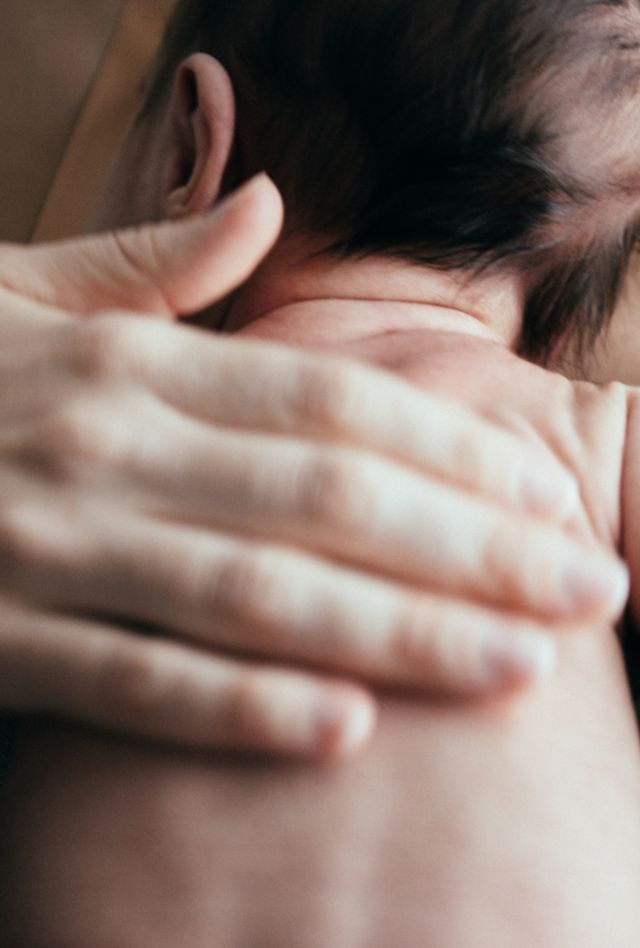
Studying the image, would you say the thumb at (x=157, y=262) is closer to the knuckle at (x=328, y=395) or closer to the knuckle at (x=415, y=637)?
the knuckle at (x=328, y=395)

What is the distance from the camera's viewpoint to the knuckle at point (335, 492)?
0.45m

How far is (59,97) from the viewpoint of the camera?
4.97 feet

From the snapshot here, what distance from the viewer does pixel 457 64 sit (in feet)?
2.53

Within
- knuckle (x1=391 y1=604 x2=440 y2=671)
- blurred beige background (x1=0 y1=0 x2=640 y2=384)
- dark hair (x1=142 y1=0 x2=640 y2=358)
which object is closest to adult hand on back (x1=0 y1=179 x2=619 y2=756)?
knuckle (x1=391 y1=604 x2=440 y2=671)

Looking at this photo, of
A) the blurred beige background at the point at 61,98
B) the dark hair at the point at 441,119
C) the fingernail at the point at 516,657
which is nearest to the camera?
the fingernail at the point at 516,657

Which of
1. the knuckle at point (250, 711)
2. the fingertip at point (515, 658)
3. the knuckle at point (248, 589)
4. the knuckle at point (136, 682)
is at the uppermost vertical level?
the fingertip at point (515, 658)

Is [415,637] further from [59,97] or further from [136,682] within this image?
[59,97]

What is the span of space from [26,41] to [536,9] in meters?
1.01

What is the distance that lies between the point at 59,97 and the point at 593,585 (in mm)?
1388

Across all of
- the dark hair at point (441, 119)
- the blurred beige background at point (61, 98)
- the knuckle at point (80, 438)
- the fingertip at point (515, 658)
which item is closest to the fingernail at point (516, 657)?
the fingertip at point (515, 658)

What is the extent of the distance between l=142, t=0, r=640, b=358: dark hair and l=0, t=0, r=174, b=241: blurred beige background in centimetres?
70

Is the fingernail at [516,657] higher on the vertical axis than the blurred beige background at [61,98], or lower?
higher

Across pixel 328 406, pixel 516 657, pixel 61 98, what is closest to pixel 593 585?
pixel 516 657

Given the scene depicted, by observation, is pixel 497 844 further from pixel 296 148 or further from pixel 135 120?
pixel 135 120
